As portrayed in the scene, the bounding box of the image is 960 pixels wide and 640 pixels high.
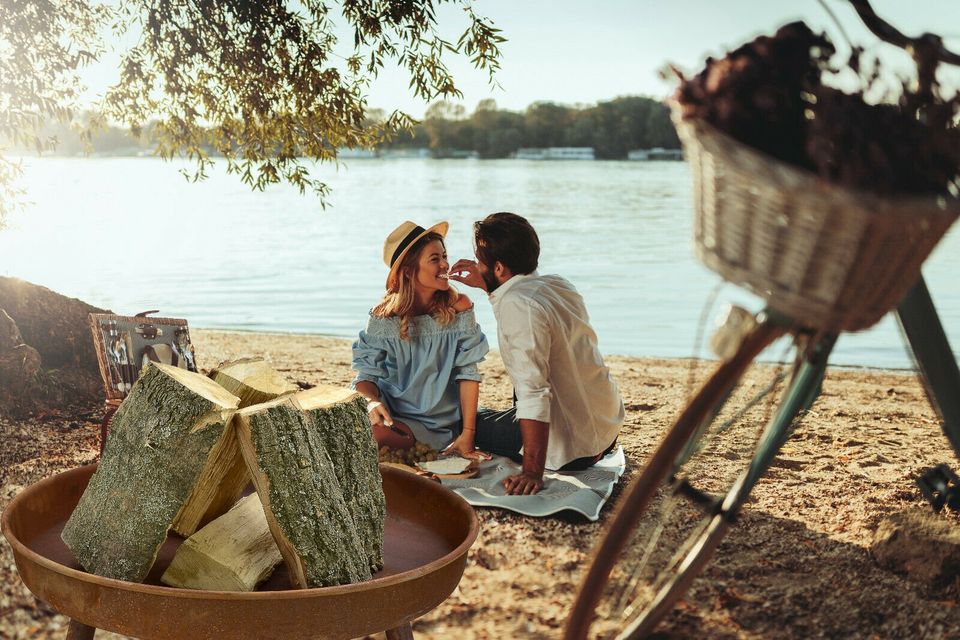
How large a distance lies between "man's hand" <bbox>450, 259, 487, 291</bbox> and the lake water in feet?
3.67

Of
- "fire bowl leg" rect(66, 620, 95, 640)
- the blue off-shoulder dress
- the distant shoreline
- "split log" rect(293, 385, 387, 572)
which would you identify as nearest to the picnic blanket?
the blue off-shoulder dress

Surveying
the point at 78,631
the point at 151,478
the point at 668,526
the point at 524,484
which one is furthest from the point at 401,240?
the point at 78,631

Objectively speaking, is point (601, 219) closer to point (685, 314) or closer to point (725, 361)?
point (685, 314)

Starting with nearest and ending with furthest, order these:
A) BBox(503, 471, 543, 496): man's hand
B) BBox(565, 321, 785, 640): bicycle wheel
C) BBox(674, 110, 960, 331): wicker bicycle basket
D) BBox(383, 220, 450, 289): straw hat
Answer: BBox(674, 110, 960, 331): wicker bicycle basket < BBox(565, 321, 785, 640): bicycle wheel < BBox(503, 471, 543, 496): man's hand < BBox(383, 220, 450, 289): straw hat

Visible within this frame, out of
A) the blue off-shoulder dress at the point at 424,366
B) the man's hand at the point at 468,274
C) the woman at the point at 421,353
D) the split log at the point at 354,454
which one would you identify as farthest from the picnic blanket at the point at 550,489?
the split log at the point at 354,454

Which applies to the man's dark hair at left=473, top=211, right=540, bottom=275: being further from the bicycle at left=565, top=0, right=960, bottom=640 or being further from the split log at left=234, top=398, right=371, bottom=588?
the split log at left=234, top=398, right=371, bottom=588

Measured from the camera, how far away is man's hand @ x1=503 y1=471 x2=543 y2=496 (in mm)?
3695

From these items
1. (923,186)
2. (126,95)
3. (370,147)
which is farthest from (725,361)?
(126,95)

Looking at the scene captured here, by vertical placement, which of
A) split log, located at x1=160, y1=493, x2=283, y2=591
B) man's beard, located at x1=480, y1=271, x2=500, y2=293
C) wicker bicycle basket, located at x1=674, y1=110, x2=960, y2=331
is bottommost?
split log, located at x1=160, y1=493, x2=283, y2=591

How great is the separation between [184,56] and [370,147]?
1.37 m

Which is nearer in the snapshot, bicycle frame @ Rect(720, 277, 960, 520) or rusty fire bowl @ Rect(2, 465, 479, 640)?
rusty fire bowl @ Rect(2, 465, 479, 640)

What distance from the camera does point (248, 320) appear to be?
1056cm

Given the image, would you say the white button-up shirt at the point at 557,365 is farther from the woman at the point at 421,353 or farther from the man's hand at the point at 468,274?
the woman at the point at 421,353

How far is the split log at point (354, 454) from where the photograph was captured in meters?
2.12
